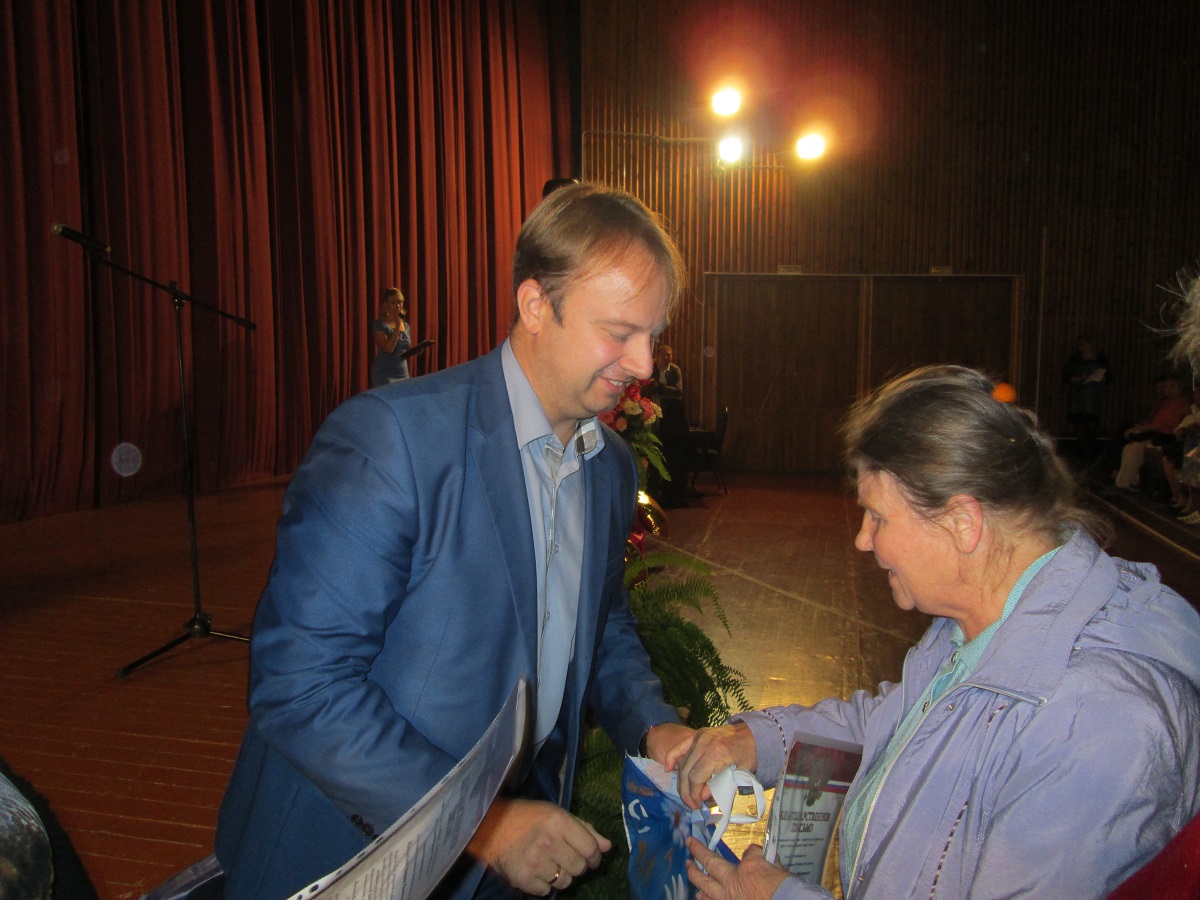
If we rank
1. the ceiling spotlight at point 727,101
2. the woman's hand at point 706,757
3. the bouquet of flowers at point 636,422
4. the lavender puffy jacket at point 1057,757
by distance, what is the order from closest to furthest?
the lavender puffy jacket at point 1057,757
the woman's hand at point 706,757
the bouquet of flowers at point 636,422
the ceiling spotlight at point 727,101

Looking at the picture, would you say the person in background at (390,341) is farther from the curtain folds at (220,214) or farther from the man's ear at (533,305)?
the man's ear at (533,305)

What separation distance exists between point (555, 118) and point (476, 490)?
12.6 m

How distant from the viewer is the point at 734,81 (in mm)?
11938

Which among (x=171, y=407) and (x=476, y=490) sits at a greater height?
(x=476, y=490)

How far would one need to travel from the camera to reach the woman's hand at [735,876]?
1154 millimetres

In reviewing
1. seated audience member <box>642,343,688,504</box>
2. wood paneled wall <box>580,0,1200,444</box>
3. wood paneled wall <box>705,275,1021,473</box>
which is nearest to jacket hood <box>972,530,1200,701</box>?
seated audience member <box>642,343,688,504</box>

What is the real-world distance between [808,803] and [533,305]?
0.88 metres

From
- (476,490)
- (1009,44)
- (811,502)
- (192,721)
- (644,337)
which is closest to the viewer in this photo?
(476,490)

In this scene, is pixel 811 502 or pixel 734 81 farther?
pixel 734 81

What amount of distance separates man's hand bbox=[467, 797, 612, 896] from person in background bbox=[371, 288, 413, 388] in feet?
22.5

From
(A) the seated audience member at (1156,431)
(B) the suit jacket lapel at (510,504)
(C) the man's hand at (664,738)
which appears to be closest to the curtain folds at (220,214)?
(B) the suit jacket lapel at (510,504)

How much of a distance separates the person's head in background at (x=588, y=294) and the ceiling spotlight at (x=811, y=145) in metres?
10.7

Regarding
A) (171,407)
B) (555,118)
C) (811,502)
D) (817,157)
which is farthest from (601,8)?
(171,407)

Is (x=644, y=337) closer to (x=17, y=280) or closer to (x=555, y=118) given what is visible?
(x=17, y=280)
